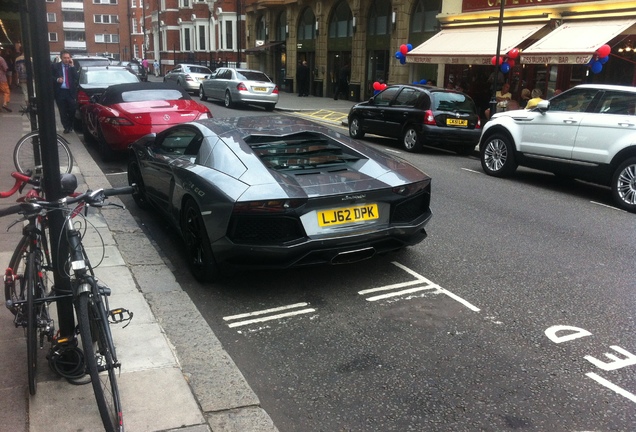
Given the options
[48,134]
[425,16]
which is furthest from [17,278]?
[425,16]

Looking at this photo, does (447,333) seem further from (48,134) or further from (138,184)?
(138,184)

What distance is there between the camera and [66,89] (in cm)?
1374

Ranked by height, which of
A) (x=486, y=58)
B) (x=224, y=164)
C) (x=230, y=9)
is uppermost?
(x=230, y=9)

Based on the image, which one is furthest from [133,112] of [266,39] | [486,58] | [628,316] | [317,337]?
[266,39]

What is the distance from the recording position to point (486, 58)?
17.9m

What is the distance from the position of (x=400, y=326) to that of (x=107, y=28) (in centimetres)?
11180

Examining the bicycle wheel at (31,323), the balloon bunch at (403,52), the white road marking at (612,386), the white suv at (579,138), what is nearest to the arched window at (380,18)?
the balloon bunch at (403,52)

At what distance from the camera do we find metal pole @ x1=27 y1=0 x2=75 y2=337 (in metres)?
3.03

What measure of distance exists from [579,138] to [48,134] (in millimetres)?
8233

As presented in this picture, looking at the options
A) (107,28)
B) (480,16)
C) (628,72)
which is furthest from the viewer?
(107,28)

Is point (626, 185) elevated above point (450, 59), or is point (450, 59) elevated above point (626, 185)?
point (450, 59)

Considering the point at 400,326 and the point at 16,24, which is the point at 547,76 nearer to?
the point at 400,326

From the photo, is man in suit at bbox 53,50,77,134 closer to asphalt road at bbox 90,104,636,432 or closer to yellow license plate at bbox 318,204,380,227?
asphalt road at bbox 90,104,636,432

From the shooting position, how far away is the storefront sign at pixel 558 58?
14.7m
